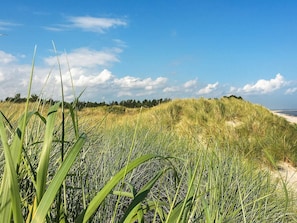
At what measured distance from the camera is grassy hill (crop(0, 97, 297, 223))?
29.2 inches

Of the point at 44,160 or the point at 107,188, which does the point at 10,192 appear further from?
the point at 107,188

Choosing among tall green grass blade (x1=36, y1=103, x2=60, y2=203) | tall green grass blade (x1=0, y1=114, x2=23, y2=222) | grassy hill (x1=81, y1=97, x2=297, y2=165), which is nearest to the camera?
tall green grass blade (x1=0, y1=114, x2=23, y2=222)

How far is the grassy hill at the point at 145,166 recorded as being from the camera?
0.74m

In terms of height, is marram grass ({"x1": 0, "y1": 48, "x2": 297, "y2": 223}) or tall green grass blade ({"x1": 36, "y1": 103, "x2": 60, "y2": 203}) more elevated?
tall green grass blade ({"x1": 36, "y1": 103, "x2": 60, "y2": 203})

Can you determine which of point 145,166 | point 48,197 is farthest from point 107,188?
point 145,166

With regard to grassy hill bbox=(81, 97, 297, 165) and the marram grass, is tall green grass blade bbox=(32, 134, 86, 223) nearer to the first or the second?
the marram grass

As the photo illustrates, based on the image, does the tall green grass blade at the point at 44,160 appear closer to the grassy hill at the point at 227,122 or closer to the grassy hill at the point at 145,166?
the grassy hill at the point at 145,166

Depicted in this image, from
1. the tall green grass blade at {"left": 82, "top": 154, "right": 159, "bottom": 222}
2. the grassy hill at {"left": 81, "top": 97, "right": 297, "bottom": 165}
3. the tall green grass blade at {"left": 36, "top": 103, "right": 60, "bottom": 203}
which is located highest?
the tall green grass blade at {"left": 36, "top": 103, "right": 60, "bottom": 203}

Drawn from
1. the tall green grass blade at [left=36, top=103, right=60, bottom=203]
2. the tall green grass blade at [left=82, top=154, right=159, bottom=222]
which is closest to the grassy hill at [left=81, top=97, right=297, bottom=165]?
the tall green grass blade at [left=82, top=154, right=159, bottom=222]

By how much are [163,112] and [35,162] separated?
6.28 metres

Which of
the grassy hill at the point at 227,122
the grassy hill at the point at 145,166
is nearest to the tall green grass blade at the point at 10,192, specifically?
the grassy hill at the point at 145,166

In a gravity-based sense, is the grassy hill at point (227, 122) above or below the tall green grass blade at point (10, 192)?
below

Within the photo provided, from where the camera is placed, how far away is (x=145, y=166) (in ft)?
8.52

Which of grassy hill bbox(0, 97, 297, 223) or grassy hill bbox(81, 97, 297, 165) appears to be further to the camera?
grassy hill bbox(81, 97, 297, 165)
